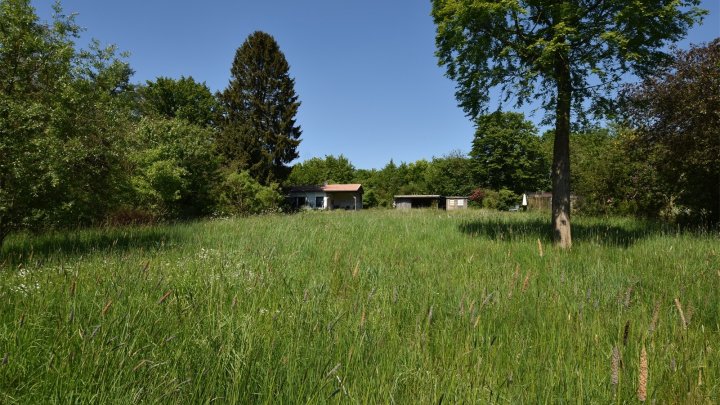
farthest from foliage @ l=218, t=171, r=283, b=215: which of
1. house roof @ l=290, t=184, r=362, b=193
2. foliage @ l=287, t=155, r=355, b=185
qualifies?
foliage @ l=287, t=155, r=355, b=185

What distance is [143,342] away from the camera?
2.32m

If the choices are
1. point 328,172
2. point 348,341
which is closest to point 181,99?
point 328,172

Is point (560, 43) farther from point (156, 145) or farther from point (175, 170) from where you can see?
point (156, 145)

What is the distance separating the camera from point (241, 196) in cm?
2792

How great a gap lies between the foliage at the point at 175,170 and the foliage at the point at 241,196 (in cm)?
92

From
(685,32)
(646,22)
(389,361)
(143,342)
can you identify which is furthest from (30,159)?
(685,32)

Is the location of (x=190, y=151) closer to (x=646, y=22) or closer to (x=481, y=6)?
(x=481, y=6)

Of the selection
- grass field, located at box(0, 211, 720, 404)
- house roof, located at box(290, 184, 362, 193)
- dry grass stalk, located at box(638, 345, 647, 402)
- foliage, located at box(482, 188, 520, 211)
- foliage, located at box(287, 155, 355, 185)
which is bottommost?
grass field, located at box(0, 211, 720, 404)

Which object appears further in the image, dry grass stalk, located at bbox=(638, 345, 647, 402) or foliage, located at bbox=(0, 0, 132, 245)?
foliage, located at bbox=(0, 0, 132, 245)

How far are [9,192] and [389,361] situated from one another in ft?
28.1

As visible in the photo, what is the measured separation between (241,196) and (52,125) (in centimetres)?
2100

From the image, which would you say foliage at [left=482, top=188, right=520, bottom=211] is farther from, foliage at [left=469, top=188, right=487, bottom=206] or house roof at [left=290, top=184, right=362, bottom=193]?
house roof at [left=290, top=184, right=362, bottom=193]

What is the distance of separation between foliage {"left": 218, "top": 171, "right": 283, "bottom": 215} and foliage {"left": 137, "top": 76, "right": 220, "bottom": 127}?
1829cm

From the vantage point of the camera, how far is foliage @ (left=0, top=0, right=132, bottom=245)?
6.79 meters
